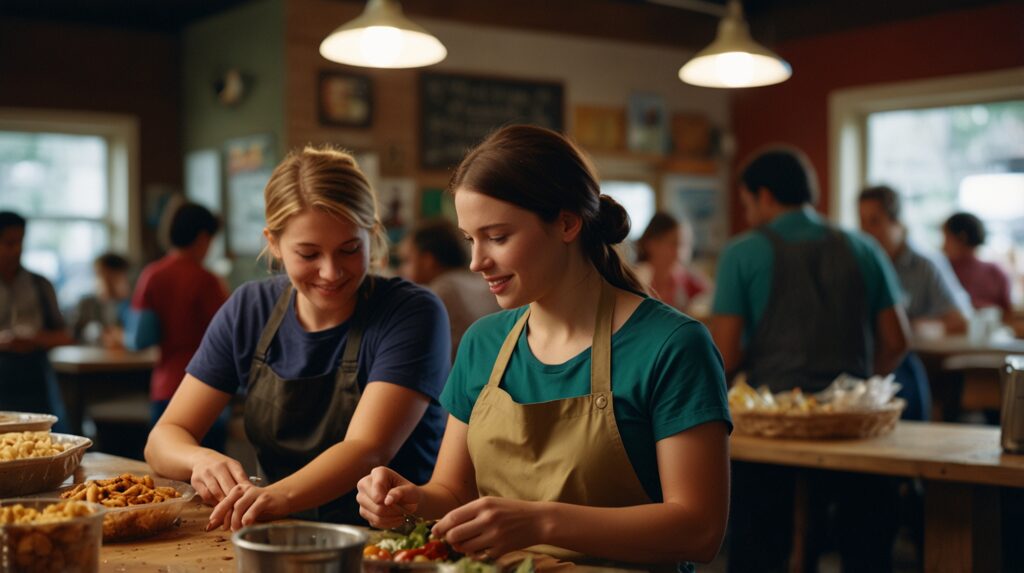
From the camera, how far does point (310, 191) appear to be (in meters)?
2.23

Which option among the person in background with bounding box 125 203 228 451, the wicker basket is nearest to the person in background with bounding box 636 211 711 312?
the person in background with bounding box 125 203 228 451

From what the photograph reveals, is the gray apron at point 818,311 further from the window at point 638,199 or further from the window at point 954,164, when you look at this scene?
the window at point 638,199

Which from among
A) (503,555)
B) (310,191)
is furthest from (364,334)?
(503,555)

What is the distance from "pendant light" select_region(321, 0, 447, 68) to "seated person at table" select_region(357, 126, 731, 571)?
1.59 metres

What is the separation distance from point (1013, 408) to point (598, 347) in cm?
137

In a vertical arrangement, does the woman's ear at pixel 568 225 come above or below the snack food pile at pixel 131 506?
above

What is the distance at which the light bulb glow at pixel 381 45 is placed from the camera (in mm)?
3363

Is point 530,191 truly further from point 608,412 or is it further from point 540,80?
point 540,80

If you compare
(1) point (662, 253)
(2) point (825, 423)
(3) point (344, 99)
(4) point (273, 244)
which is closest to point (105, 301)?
(3) point (344, 99)

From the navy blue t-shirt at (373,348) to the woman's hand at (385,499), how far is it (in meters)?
0.50

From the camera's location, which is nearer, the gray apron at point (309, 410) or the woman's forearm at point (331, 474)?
the woman's forearm at point (331, 474)

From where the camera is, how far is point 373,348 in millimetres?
2291

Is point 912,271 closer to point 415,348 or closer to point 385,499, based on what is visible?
point 415,348

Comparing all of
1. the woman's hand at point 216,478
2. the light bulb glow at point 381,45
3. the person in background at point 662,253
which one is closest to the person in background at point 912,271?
the person in background at point 662,253
